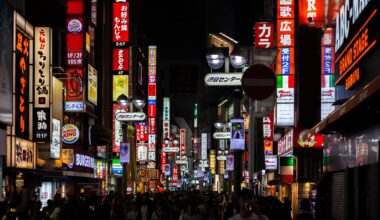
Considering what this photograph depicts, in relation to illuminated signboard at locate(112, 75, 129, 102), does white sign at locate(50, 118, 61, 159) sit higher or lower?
lower

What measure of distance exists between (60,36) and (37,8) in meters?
3.16

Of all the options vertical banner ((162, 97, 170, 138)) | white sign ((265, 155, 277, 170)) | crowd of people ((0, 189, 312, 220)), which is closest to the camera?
crowd of people ((0, 189, 312, 220))

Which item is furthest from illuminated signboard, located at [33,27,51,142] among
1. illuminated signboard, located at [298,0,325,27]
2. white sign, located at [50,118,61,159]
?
illuminated signboard, located at [298,0,325,27]

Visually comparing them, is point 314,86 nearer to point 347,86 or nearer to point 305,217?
point 347,86

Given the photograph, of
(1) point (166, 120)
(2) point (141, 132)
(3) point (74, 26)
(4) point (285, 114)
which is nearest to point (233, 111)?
(4) point (285, 114)

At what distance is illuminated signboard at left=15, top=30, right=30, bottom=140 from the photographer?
24.9 metres

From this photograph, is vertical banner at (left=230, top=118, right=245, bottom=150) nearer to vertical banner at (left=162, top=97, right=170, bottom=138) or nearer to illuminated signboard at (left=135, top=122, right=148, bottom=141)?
illuminated signboard at (left=135, top=122, right=148, bottom=141)

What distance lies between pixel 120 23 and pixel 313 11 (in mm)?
27365

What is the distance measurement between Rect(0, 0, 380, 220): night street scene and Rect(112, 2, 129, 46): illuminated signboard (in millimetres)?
95

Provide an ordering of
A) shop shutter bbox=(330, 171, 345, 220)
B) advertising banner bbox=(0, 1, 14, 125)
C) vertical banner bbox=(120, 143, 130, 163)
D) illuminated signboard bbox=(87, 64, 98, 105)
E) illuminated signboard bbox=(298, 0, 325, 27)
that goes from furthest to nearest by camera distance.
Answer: illuminated signboard bbox=(87, 64, 98, 105)
vertical banner bbox=(120, 143, 130, 163)
advertising banner bbox=(0, 1, 14, 125)
illuminated signboard bbox=(298, 0, 325, 27)
shop shutter bbox=(330, 171, 345, 220)

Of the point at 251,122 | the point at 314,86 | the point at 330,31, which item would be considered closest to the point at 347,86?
the point at 330,31

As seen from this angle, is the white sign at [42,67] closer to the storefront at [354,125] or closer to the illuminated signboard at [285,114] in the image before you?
the illuminated signboard at [285,114]

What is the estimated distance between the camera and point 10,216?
12555 mm

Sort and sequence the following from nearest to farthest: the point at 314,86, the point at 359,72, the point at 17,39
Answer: the point at 359,72
the point at 17,39
the point at 314,86
